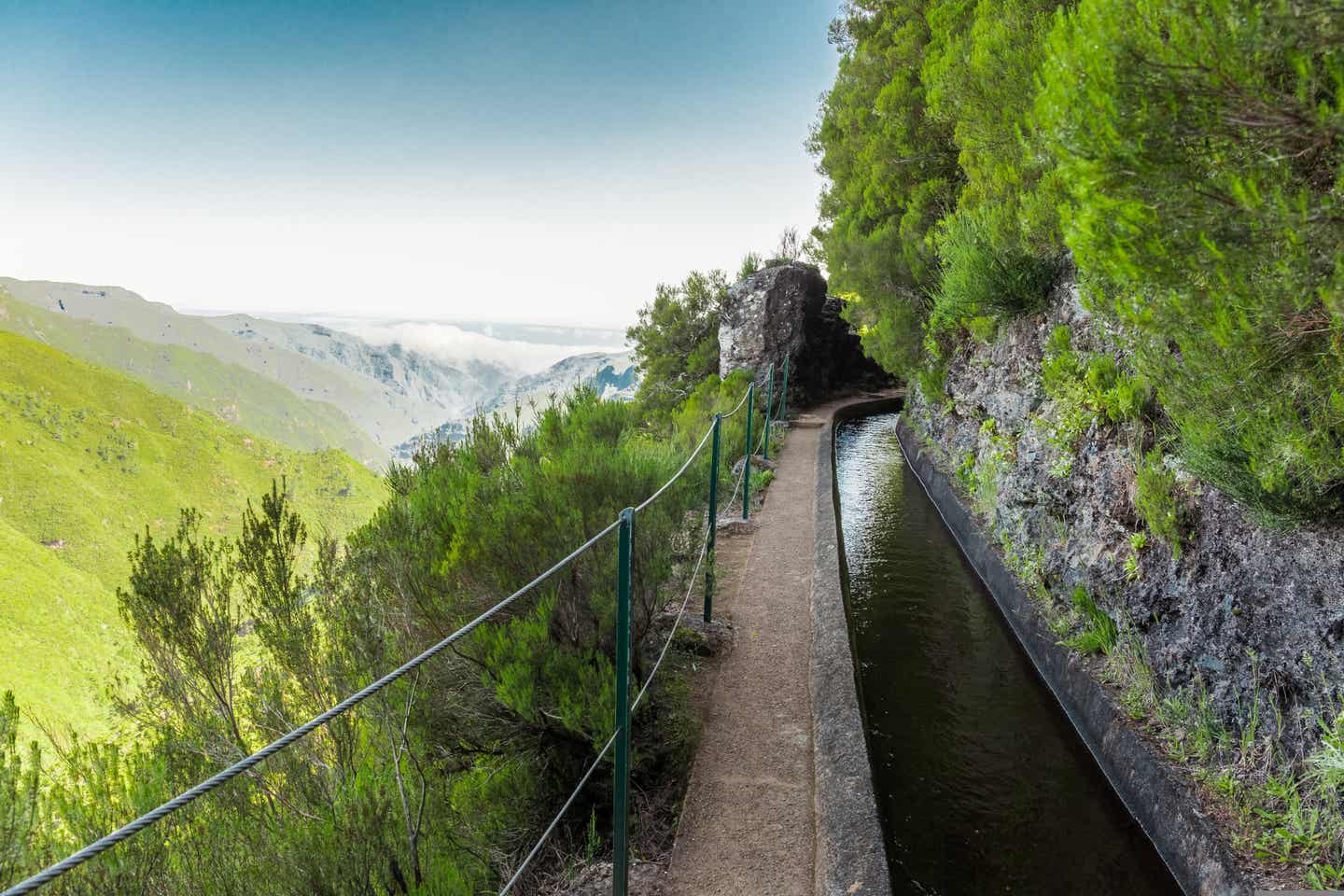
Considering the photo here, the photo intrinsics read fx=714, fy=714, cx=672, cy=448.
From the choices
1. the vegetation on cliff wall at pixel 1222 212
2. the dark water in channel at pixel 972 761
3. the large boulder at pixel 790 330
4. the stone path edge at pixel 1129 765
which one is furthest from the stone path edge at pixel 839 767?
the large boulder at pixel 790 330

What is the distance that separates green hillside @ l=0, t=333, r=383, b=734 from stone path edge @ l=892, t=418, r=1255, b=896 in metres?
49.8

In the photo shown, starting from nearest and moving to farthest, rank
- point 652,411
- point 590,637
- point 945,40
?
point 590,637 < point 945,40 < point 652,411

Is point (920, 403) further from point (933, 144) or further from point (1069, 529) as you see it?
point (1069, 529)

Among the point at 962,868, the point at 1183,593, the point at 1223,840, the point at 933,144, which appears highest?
the point at 933,144

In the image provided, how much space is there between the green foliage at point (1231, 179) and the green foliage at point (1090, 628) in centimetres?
153

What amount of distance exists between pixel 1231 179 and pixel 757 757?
9.39 feet

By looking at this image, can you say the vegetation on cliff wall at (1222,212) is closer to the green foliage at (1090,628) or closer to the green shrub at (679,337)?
the green foliage at (1090,628)

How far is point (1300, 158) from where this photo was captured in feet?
7.62

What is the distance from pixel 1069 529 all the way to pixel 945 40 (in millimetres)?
5488

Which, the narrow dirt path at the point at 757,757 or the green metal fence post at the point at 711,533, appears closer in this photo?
the narrow dirt path at the point at 757,757

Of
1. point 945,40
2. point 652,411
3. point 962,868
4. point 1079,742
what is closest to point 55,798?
point 962,868

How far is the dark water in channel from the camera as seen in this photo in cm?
290

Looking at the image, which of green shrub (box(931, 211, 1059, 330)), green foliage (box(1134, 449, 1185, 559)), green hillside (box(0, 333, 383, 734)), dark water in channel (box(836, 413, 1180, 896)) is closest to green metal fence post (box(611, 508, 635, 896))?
dark water in channel (box(836, 413, 1180, 896))

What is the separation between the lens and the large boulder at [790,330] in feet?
49.7
